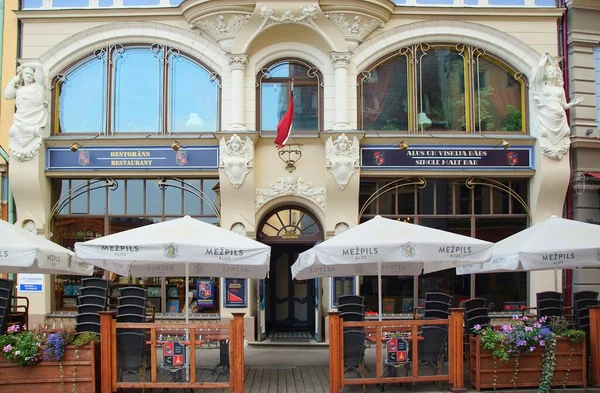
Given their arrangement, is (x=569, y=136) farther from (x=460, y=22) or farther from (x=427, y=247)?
(x=427, y=247)

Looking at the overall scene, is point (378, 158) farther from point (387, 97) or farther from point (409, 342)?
point (409, 342)

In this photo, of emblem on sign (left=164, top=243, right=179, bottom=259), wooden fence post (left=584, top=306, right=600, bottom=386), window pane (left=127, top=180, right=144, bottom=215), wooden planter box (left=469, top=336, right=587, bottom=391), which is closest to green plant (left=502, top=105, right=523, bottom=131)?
wooden fence post (left=584, top=306, right=600, bottom=386)

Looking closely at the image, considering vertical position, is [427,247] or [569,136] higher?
[569,136]

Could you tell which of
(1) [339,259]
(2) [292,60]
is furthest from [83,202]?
(1) [339,259]

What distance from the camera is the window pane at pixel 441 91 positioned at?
53.3 feet

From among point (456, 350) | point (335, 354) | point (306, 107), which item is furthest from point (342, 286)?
point (335, 354)

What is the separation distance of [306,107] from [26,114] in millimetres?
6293

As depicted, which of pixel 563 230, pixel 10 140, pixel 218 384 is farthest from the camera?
pixel 10 140

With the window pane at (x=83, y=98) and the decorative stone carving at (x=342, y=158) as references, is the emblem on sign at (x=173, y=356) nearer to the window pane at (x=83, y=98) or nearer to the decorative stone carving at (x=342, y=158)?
the decorative stone carving at (x=342, y=158)

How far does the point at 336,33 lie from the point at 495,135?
4.32 metres

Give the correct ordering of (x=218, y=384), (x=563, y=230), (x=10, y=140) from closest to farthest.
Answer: (x=218, y=384) < (x=563, y=230) < (x=10, y=140)

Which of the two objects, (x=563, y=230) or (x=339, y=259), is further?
(x=563, y=230)

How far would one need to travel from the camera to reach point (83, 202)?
637 inches

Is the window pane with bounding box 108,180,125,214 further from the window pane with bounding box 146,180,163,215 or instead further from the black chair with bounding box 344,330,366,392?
the black chair with bounding box 344,330,366,392
